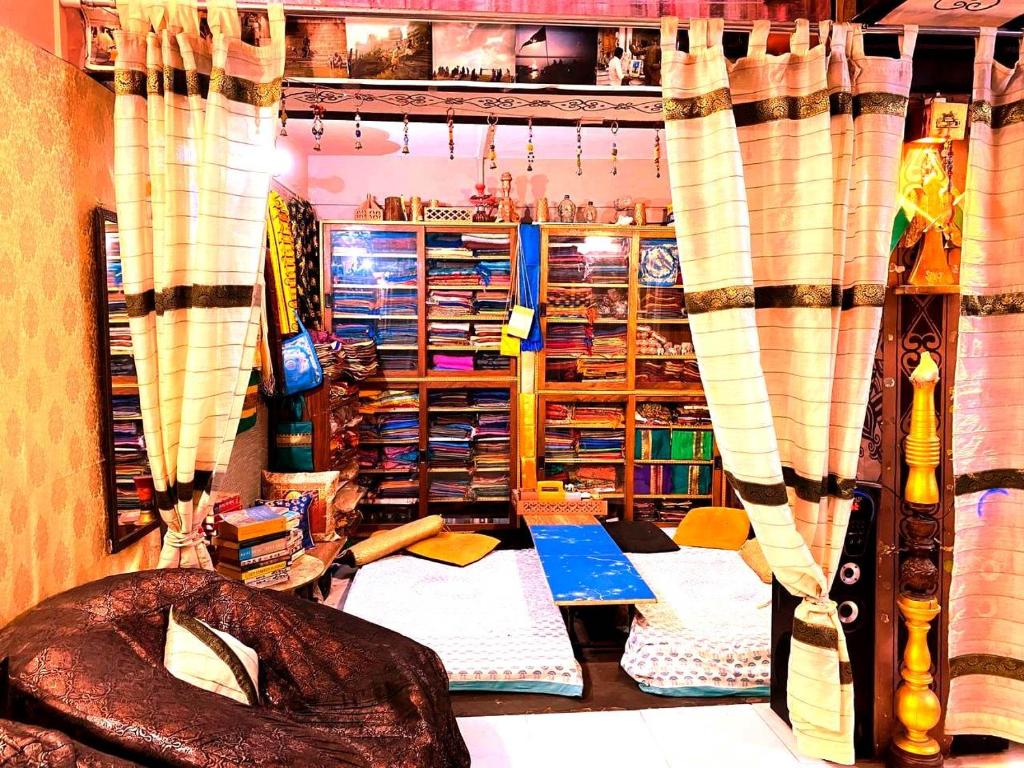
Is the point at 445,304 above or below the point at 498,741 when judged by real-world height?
above

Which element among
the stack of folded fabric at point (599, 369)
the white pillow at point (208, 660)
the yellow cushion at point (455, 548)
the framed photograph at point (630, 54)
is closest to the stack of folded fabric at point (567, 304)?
the stack of folded fabric at point (599, 369)

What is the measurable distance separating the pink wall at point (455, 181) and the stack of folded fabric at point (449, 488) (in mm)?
2046

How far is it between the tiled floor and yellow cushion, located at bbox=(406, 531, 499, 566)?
48.5 inches

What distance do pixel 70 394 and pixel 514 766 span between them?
1.69m

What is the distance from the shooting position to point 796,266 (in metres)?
1.93

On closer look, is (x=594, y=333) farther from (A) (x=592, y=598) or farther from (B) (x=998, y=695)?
(B) (x=998, y=695)

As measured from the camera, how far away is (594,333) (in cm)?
508

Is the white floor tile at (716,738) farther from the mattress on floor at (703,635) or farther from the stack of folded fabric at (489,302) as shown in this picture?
the stack of folded fabric at (489,302)

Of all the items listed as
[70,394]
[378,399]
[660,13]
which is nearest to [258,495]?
[378,399]

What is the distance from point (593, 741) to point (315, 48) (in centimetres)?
231

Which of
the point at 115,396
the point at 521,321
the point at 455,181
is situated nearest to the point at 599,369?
the point at 521,321

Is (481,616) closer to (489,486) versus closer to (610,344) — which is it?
(489,486)

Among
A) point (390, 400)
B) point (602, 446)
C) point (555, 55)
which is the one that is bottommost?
point (602, 446)

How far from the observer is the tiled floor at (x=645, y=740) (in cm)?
215
